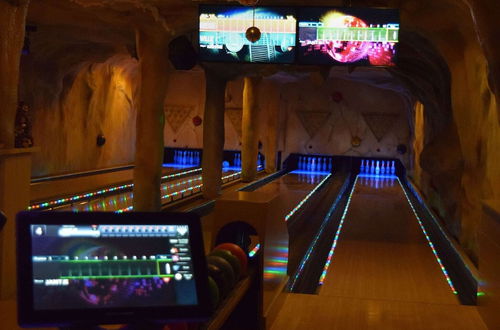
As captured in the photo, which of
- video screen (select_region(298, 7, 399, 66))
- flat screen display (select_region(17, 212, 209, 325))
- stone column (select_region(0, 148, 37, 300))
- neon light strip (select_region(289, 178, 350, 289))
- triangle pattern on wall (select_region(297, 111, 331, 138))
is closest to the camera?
flat screen display (select_region(17, 212, 209, 325))

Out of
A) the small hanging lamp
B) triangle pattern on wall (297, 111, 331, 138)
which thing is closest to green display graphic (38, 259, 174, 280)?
the small hanging lamp

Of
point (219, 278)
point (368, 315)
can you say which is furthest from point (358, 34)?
point (219, 278)

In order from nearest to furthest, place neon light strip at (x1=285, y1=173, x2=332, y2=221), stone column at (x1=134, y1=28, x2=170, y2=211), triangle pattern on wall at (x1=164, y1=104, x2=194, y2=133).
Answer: stone column at (x1=134, y1=28, x2=170, y2=211)
neon light strip at (x1=285, y1=173, x2=332, y2=221)
triangle pattern on wall at (x1=164, y1=104, x2=194, y2=133)

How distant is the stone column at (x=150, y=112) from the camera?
23.7 ft

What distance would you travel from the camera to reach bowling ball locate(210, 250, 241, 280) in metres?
2.68

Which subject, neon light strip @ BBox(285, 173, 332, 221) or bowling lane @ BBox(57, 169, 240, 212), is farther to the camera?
neon light strip @ BBox(285, 173, 332, 221)

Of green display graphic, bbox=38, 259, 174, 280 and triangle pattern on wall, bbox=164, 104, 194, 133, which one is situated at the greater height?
triangle pattern on wall, bbox=164, 104, 194, 133

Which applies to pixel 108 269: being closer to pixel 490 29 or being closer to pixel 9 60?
pixel 490 29

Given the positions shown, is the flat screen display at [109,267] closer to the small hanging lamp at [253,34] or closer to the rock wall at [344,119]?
the small hanging lamp at [253,34]

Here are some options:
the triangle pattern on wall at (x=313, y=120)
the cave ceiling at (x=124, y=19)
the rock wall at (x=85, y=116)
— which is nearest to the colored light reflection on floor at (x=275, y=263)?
the cave ceiling at (x=124, y=19)

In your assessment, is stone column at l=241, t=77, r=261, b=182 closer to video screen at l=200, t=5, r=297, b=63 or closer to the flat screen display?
video screen at l=200, t=5, r=297, b=63

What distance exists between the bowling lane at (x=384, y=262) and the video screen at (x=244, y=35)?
7.19ft

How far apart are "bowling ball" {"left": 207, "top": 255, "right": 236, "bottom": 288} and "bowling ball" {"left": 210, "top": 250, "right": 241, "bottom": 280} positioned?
0.11 m

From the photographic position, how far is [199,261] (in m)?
1.68
